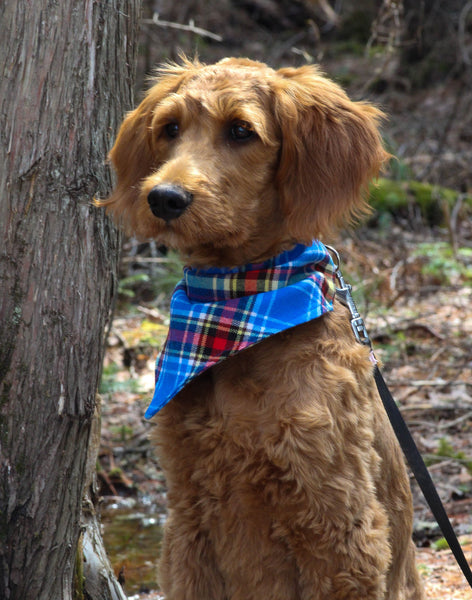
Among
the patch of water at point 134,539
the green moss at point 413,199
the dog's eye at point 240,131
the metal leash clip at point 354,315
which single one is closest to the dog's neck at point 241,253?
the metal leash clip at point 354,315

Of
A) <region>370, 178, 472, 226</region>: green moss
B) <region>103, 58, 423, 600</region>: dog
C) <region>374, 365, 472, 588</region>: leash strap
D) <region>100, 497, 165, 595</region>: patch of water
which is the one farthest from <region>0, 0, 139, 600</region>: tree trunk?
<region>370, 178, 472, 226</region>: green moss

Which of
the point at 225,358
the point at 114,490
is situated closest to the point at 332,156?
the point at 225,358

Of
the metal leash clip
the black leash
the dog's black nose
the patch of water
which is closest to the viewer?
the dog's black nose

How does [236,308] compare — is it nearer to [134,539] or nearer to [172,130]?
[172,130]

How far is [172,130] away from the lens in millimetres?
2871

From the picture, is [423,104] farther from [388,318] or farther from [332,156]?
[332,156]

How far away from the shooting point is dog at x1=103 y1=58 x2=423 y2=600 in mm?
2520

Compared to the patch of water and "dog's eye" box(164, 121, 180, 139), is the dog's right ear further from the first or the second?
the patch of water

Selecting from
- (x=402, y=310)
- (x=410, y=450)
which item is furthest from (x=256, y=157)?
(x=402, y=310)

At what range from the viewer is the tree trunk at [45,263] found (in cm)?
272

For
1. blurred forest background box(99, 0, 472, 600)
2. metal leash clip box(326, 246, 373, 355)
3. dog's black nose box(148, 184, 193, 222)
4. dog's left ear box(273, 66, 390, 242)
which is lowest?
blurred forest background box(99, 0, 472, 600)

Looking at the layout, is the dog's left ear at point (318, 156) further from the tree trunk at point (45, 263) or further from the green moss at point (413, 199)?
the green moss at point (413, 199)

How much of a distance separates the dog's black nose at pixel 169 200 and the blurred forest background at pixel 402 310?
993 mm

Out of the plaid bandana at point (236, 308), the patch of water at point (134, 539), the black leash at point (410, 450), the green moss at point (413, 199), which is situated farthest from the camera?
the green moss at point (413, 199)
